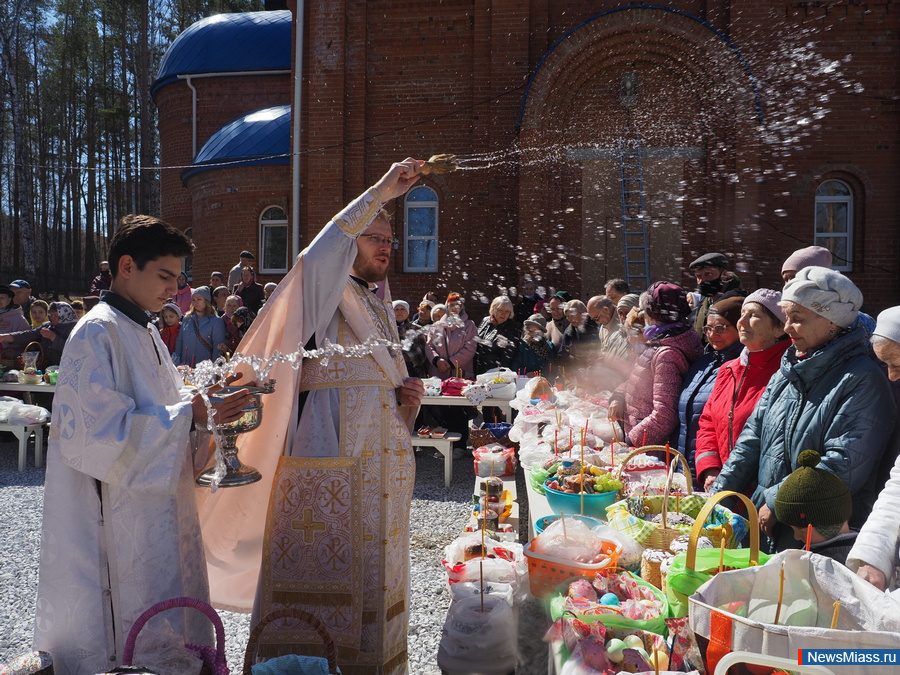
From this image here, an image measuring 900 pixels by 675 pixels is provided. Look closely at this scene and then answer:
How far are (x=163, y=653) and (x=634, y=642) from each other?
4.95 feet

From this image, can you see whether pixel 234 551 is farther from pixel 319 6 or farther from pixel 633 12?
pixel 319 6

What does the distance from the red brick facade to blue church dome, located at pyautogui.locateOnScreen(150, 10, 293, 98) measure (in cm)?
581

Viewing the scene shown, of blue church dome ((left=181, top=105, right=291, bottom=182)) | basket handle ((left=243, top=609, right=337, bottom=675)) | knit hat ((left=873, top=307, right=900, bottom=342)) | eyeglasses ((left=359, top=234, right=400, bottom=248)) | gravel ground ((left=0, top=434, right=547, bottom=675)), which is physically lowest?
gravel ground ((left=0, top=434, right=547, bottom=675))

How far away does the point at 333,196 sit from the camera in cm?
1281

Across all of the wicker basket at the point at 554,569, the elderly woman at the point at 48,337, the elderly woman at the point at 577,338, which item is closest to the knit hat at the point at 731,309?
the wicker basket at the point at 554,569

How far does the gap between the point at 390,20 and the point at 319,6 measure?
54.9 inches

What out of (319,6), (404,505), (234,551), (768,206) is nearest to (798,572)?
(404,505)

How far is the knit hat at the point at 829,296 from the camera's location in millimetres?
2645

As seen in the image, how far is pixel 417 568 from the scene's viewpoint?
482 cm

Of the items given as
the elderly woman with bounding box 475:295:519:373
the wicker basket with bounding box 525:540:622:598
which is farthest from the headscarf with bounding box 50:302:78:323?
the wicker basket with bounding box 525:540:622:598

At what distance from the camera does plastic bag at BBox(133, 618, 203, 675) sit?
216cm

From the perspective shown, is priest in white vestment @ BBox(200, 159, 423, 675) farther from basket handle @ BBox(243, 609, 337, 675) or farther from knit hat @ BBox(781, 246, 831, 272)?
knit hat @ BBox(781, 246, 831, 272)

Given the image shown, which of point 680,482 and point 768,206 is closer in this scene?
point 680,482

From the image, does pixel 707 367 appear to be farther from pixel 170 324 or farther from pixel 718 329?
pixel 170 324
